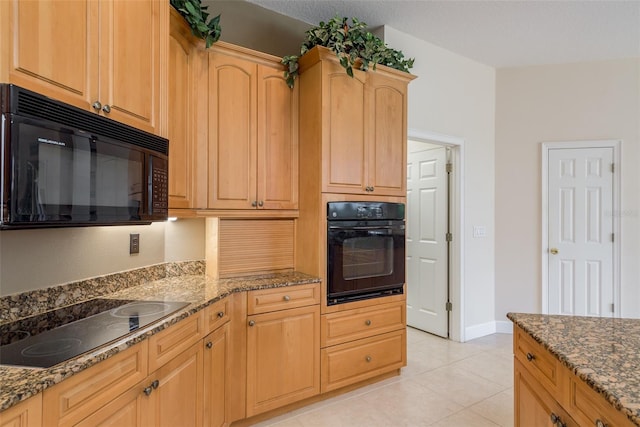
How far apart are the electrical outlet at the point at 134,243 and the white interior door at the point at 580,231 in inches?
153

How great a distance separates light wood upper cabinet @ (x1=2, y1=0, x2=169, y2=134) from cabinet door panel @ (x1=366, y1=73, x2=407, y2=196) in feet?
4.74

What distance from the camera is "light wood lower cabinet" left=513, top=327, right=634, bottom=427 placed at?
931 mm

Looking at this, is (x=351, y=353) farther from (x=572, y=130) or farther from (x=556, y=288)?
(x=572, y=130)

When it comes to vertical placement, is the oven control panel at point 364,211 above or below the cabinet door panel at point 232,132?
below

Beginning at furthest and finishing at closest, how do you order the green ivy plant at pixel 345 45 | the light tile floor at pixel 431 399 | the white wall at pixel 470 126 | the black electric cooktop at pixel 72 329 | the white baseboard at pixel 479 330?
the white baseboard at pixel 479 330 → the white wall at pixel 470 126 → the green ivy plant at pixel 345 45 → the light tile floor at pixel 431 399 → the black electric cooktop at pixel 72 329

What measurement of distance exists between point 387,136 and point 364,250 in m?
0.89

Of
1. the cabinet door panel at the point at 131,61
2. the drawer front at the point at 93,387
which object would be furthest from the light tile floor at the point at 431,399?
the cabinet door panel at the point at 131,61

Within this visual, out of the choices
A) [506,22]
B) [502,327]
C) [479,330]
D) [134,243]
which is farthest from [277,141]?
[502,327]

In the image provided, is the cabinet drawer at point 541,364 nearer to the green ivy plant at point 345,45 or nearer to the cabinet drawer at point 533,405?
the cabinet drawer at point 533,405

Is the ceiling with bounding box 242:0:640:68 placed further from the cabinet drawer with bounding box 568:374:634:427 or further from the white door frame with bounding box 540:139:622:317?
the cabinet drawer with bounding box 568:374:634:427

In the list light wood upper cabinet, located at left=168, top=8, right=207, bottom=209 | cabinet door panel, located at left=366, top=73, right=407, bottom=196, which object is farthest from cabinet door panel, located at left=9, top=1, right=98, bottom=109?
cabinet door panel, located at left=366, top=73, right=407, bottom=196

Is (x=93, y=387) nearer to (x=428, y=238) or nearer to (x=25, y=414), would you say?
(x=25, y=414)

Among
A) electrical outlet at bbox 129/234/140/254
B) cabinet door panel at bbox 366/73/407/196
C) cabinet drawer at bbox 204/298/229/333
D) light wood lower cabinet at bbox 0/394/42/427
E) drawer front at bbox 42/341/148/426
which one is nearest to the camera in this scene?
light wood lower cabinet at bbox 0/394/42/427

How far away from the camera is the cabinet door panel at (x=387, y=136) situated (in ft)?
8.23
